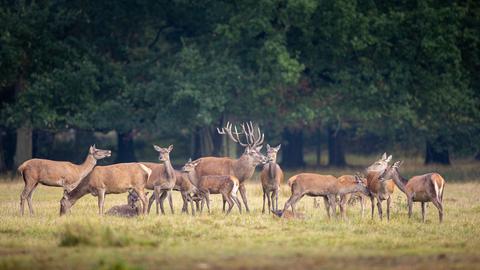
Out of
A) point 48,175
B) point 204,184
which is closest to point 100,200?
point 48,175

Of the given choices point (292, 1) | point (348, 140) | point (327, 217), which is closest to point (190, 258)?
point (327, 217)

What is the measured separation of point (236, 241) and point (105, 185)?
4441 millimetres

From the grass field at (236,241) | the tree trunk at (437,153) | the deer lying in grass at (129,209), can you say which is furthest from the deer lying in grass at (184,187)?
the tree trunk at (437,153)

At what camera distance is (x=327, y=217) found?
61.3ft

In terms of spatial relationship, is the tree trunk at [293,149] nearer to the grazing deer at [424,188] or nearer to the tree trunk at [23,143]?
the tree trunk at [23,143]

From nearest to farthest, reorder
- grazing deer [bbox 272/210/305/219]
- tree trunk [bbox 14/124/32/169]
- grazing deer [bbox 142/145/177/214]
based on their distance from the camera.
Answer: grazing deer [bbox 272/210/305/219]
grazing deer [bbox 142/145/177/214]
tree trunk [bbox 14/124/32/169]

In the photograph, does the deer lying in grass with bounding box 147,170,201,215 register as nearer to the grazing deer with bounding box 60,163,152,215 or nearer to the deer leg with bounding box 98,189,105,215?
the grazing deer with bounding box 60,163,152,215

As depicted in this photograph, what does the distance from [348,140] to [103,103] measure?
19.4 metres

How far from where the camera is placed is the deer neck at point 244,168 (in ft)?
68.5

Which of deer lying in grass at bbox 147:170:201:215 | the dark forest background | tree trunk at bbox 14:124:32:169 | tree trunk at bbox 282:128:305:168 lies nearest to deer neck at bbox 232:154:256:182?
deer lying in grass at bbox 147:170:201:215

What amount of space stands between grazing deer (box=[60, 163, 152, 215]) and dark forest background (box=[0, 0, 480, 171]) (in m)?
13.5

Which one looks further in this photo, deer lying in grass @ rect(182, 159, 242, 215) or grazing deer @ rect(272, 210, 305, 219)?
deer lying in grass @ rect(182, 159, 242, 215)

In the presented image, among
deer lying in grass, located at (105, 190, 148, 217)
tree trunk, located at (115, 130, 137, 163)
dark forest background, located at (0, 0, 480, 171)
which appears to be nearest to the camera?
deer lying in grass, located at (105, 190, 148, 217)

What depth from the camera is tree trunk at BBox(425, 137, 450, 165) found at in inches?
1508
